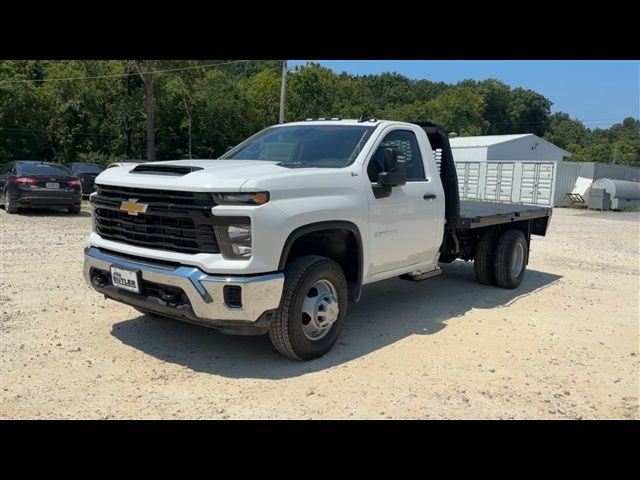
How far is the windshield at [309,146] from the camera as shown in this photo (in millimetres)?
5379

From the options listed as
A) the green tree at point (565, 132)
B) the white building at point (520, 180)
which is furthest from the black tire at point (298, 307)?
the green tree at point (565, 132)

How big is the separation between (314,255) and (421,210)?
1.71 meters

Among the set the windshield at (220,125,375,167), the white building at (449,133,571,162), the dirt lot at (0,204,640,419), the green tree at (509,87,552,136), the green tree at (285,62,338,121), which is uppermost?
the green tree at (509,87,552,136)

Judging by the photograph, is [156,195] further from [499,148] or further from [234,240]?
[499,148]

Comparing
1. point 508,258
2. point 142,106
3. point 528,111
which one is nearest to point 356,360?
point 508,258

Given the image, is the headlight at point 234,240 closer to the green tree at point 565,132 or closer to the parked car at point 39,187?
the parked car at point 39,187

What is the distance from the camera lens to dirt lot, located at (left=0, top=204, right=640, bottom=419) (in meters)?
3.96

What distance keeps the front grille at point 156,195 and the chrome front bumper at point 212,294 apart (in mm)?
516

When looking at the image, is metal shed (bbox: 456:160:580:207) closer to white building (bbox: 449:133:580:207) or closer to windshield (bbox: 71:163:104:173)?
white building (bbox: 449:133:580:207)

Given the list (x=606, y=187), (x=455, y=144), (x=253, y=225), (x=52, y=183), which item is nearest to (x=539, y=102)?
(x=455, y=144)

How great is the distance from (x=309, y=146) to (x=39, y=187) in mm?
11370

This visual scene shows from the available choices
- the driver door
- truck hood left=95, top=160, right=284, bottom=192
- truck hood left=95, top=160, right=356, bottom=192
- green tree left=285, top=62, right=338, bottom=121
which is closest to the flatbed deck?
the driver door

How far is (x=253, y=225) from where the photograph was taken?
13.4 ft

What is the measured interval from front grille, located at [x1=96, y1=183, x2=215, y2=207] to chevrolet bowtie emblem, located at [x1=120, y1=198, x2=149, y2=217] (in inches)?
1.6
